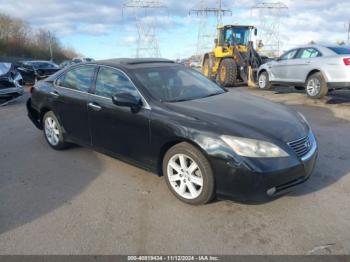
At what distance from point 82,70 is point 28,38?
69.5 m

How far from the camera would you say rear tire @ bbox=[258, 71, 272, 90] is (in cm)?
1309

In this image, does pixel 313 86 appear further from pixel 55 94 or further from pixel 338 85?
pixel 55 94

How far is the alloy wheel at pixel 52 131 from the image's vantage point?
18.6 ft

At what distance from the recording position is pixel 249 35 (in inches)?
624

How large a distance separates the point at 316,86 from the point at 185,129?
7.79m

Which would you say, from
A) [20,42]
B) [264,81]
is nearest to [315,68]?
[264,81]

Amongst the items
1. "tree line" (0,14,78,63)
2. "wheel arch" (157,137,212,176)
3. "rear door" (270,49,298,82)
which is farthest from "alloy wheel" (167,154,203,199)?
"tree line" (0,14,78,63)

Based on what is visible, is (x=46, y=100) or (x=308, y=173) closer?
(x=308, y=173)

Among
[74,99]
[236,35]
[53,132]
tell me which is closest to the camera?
[74,99]

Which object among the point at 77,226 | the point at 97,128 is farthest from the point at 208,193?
the point at 97,128

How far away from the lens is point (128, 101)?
399 cm

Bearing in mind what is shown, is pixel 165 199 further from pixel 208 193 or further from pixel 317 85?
pixel 317 85

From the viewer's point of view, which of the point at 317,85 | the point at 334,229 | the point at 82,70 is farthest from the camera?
the point at 317,85

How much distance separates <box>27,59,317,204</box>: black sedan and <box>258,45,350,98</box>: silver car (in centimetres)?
567
